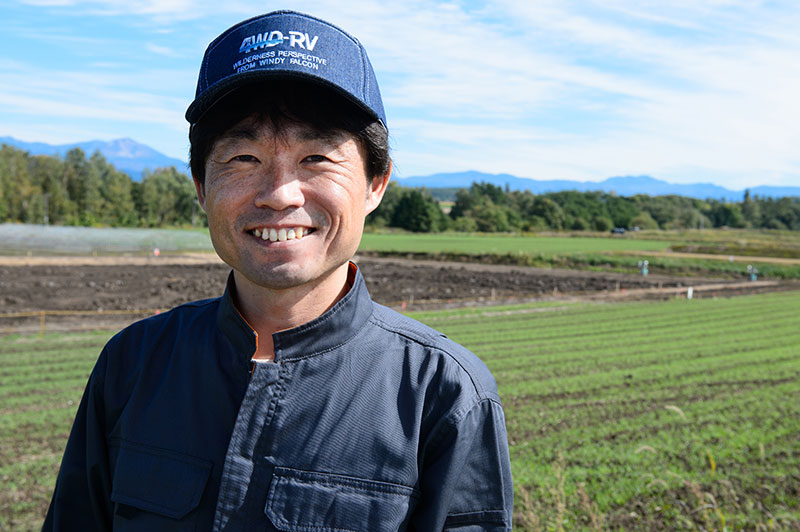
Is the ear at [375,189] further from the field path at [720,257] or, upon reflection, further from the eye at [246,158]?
the field path at [720,257]

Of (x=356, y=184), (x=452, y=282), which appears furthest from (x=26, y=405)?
(x=452, y=282)

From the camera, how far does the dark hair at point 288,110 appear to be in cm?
162

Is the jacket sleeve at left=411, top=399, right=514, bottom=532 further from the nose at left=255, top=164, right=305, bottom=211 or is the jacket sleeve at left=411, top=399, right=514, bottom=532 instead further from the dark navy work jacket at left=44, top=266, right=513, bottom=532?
the nose at left=255, top=164, right=305, bottom=211

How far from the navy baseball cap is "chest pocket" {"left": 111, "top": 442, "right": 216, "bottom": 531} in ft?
2.97

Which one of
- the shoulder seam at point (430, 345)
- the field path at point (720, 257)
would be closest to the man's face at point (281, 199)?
the shoulder seam at point (430, 345)

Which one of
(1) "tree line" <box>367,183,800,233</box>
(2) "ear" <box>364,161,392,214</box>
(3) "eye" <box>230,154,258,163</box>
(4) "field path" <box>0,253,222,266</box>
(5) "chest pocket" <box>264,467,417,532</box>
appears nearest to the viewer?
(5) "chest pocket" <box>264,467,417,532</box>

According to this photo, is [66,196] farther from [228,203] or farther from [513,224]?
[228,203]

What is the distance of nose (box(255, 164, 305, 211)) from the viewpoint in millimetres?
1597

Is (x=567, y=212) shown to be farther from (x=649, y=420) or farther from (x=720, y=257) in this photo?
(x=649, y=420)

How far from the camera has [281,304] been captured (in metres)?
1.75

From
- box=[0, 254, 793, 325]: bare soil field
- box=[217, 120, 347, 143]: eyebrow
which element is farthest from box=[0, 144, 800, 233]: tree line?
box=[217, 120, 347, 143]: eyebrow

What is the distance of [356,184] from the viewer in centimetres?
172

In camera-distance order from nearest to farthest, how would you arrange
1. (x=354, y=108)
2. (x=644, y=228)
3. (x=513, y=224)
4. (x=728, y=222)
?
(x=354, y=108)
(x=513, y=224)
(x=644, y=228)
(x=728, y=222)

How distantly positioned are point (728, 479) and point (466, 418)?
8430mm
